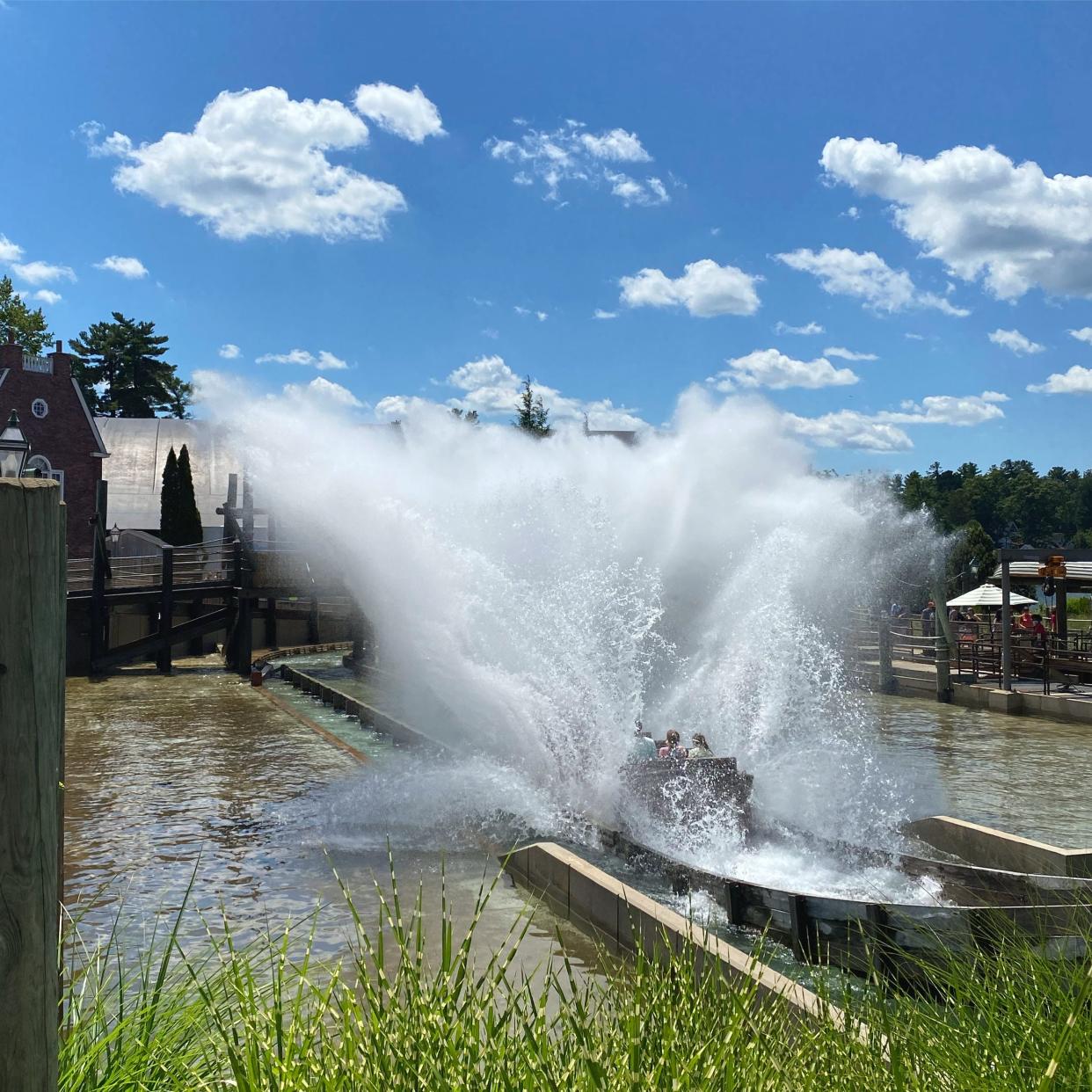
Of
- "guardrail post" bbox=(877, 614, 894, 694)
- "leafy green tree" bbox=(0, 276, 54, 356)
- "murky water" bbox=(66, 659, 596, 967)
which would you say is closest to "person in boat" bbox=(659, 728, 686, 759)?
"murky water" bbox=(66, 659, 596, 967)

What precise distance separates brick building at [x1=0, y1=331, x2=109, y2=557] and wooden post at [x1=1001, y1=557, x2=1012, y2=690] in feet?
91.7

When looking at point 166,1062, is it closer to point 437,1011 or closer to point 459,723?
point 437,1011

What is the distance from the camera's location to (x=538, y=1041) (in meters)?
2.95

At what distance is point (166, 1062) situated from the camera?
296 centimetres

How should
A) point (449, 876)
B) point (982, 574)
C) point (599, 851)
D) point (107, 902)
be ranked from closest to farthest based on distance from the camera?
1. point (107, 902)
2. point (449, 876)
3. point (599, 851)
4. point (982, 574)

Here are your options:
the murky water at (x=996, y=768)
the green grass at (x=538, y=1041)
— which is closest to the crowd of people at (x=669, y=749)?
the murky water at (x=996, y=768)

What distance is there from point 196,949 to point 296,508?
16.1 m

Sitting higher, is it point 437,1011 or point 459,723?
point 437,1011

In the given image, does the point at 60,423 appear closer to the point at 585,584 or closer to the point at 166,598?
the point at 166,598

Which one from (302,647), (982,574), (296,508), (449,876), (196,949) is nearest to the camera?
(196,949)

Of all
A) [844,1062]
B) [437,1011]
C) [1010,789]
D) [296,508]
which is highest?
[296,508]

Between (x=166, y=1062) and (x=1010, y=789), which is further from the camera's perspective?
(x=1010, y=789)

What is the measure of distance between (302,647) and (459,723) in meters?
16.3

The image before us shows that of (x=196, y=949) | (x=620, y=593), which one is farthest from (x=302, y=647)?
(x=196, y=949)
